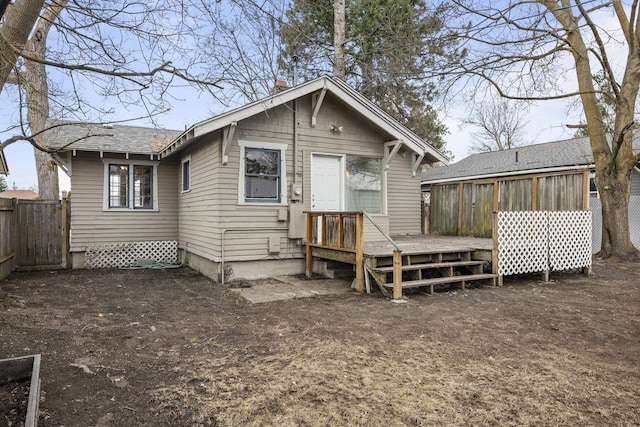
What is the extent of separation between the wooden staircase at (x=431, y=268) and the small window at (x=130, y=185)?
7.10 meters

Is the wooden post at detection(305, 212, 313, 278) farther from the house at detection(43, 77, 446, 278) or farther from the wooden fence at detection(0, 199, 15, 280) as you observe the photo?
the wooden fence at detection(0, 199, 15, 280)

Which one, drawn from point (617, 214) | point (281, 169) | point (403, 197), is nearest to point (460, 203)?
point (403, 197)

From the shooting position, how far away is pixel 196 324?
5.14 metres

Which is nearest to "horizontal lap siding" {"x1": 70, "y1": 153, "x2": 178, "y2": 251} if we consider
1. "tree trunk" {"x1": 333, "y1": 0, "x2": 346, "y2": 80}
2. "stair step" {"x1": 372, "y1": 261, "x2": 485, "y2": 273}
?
"tree trunk" {"x1": 333, "y1": 0, "x2": 346, "y2": 80}

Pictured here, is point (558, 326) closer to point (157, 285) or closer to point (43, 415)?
point (43, 415)

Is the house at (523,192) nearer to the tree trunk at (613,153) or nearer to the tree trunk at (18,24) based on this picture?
the tree trunk at (613,153)

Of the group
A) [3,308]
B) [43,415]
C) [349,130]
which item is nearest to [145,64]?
[3,308]

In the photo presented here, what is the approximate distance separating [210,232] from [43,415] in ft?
19.3

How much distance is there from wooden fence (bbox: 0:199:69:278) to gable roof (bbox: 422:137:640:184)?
15.9 m

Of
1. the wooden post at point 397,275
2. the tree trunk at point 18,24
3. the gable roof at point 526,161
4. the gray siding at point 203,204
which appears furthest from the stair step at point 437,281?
the gable roof at point 526,161

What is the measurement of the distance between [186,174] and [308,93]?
4.17m

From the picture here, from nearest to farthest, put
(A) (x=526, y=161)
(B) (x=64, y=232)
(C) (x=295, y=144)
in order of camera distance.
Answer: (C) (x=295, y=144) → (B) (x=64, y=232) → (A) (x=526, y=161)

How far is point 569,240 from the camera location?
8.39 metres

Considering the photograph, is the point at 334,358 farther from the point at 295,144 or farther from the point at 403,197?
the point at 403,197
